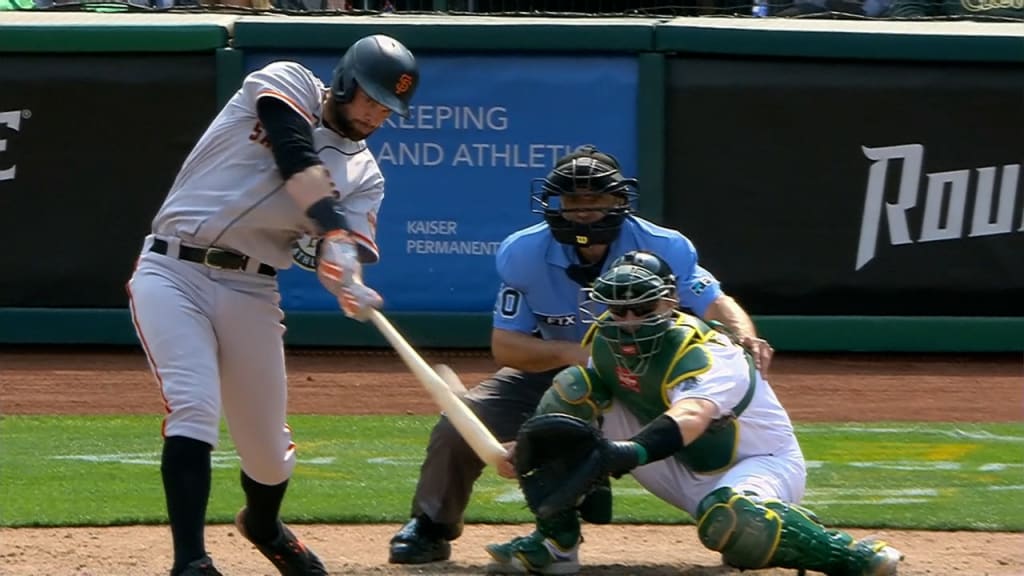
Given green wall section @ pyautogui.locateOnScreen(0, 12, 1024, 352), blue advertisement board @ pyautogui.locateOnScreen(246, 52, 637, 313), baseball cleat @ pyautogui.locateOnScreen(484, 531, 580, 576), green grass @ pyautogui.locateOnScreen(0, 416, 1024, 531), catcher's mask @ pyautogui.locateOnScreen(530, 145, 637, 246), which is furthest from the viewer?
blue advertisement board @ pyautogui.locateOnScreen(246, 52, 637, 313)

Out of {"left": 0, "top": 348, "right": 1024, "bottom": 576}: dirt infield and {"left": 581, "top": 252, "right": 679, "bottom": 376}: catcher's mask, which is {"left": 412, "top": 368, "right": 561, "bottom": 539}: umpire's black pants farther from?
{"left": 581, "top": 252, "right": 679, "bottom": 376}: catcher's mask

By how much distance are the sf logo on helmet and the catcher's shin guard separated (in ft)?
4.52

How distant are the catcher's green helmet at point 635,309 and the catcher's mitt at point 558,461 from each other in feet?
0.80

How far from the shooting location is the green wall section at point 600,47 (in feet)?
31.5

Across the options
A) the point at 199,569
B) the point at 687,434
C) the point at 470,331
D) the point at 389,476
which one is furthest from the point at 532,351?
the point at 470,331

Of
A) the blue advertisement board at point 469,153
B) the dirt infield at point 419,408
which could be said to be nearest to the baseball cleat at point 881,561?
the dirt infield at point 419,408

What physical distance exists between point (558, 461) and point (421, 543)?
944 mm

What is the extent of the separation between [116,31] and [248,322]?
565 centimetres

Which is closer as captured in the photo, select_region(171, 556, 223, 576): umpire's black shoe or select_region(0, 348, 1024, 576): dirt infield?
select_region(171, 556, 223, 576): umpire's black shoe

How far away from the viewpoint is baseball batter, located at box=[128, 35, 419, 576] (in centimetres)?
435

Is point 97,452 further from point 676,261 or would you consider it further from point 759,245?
point 759,245

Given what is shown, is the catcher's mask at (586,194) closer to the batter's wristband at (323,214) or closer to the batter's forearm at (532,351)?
Answer: the batter's forearm at (532,351)

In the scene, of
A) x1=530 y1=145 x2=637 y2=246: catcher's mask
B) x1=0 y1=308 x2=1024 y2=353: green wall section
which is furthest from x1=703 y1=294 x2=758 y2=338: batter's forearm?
x1=0 y1=308 x2=1024 y2=353: green wall section

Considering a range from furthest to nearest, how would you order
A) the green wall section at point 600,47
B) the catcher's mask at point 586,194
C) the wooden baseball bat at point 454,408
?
the green wall section at point 600,47
the catcher's mask at point 586,194
the wooden baseball bat at point 454,408
